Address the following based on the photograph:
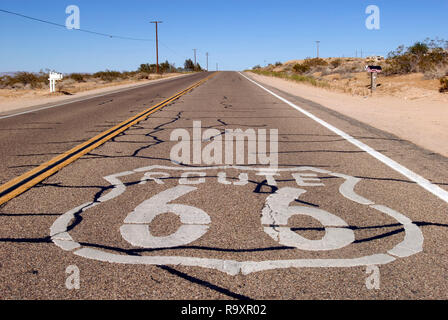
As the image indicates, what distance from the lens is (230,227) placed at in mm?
3930

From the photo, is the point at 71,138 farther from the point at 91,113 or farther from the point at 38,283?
the point at 38,283

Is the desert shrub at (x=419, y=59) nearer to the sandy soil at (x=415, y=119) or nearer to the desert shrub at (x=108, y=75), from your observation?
the sandy soil at (x=415, y=119)

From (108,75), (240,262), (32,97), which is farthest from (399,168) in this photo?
(108,75)

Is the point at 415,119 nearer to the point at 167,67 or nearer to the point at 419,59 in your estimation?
the point at 419,59

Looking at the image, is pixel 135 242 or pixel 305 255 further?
pixel 135 242

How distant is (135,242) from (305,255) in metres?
1.38

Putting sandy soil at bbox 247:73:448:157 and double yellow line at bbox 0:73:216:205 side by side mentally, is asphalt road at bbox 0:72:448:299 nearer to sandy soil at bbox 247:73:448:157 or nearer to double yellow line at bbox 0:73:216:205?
double yellow line at bbox 0:73:216:205

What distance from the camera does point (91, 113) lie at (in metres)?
14.0

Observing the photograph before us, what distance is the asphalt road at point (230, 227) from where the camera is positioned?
292 cm

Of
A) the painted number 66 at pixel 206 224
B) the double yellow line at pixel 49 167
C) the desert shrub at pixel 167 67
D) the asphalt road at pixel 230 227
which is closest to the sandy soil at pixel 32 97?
the double yellow line at pixel 49 167
